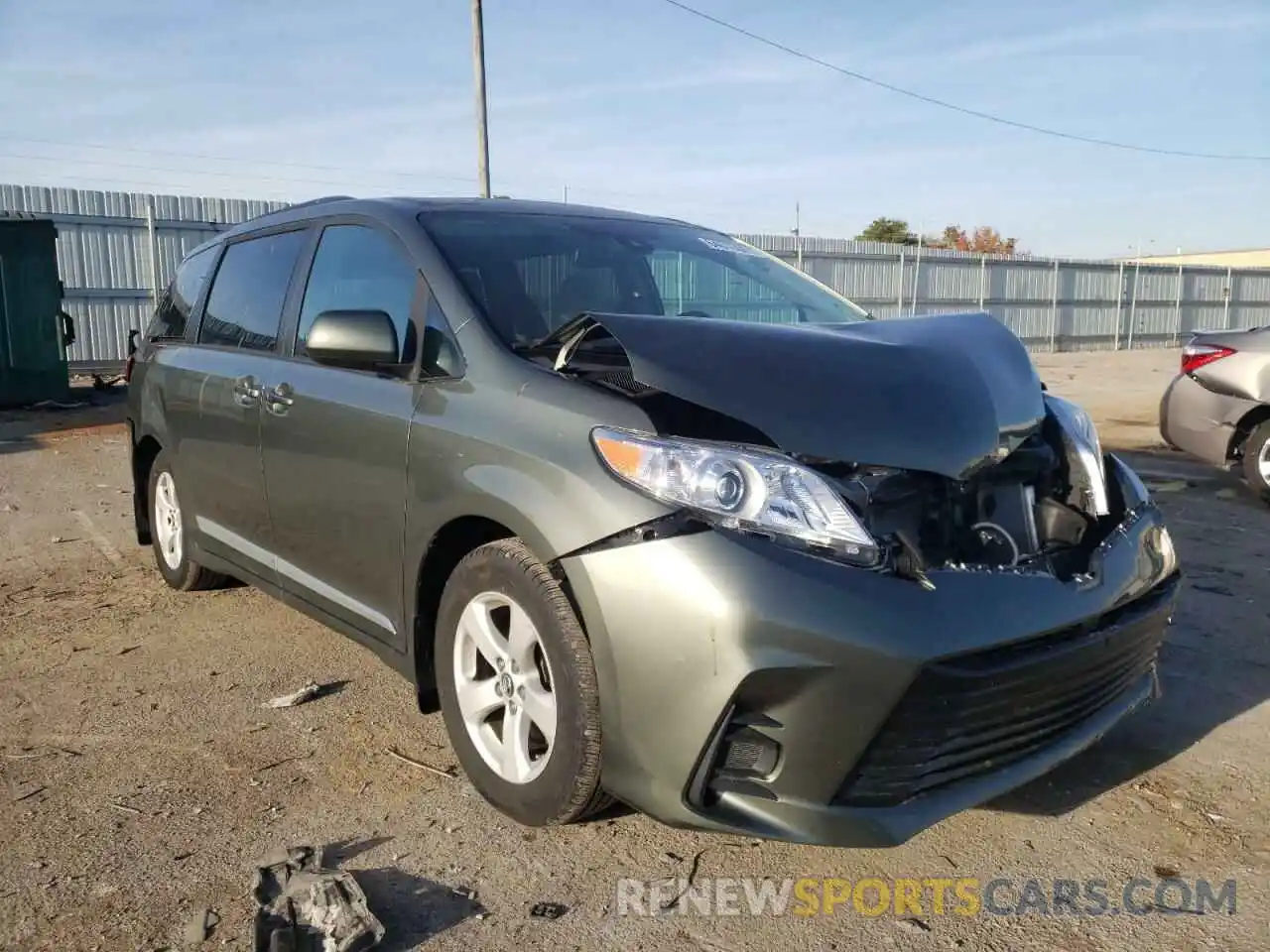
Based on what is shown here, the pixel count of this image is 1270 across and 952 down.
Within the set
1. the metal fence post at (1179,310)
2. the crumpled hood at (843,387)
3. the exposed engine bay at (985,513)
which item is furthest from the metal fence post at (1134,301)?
the crumpled hood at (843,387)

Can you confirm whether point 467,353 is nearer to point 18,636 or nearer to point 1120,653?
point 1120,653

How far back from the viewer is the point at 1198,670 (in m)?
3.81

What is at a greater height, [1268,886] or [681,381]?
[681,381]

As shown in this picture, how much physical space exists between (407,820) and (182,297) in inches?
125

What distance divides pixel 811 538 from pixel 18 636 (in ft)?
11.8

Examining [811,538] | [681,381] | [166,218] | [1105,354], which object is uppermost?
[166,218]

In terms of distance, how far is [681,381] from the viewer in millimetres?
2426

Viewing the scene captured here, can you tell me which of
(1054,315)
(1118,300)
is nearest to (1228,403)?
(1054,315)

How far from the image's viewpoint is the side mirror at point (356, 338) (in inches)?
115

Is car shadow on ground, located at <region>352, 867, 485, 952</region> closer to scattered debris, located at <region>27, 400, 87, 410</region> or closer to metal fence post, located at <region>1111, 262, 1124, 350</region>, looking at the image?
scattered debris, located at <region>27, 400, 87, 410</region>

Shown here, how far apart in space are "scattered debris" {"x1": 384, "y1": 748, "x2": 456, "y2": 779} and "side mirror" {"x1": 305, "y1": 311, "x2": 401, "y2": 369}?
119 cm

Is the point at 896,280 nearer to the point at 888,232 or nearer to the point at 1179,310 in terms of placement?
the point at 1179,310

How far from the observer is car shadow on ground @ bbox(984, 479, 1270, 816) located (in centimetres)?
295

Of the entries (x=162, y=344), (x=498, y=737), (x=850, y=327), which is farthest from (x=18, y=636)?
(x=850, y=327)
